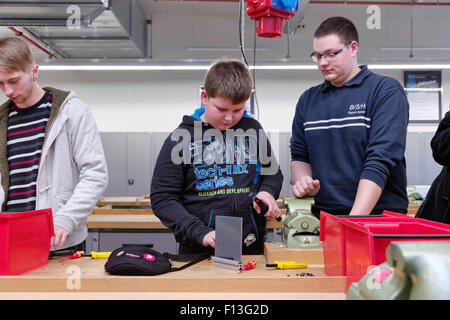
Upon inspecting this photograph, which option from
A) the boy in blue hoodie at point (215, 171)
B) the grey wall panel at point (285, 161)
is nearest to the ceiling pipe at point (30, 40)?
the grey wall panel at point (285, 161)

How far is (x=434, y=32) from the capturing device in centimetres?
737

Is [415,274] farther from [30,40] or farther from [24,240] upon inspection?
[30,40]

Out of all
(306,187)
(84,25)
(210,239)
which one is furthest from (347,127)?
(84,25)

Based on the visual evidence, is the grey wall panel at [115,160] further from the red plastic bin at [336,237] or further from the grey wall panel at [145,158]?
the red plastic bin at [336,237]

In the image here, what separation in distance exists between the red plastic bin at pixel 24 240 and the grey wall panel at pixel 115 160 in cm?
541

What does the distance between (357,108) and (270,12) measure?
52 centimetres

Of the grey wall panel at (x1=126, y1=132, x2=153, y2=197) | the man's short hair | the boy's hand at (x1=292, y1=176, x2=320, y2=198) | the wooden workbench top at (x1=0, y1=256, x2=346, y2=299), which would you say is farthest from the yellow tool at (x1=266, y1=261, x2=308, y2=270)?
the grey wall panel at (x1=126, y1=132, x2=153, y2=197)

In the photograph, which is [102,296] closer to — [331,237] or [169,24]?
[331,237]

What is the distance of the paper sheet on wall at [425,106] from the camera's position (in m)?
7.17

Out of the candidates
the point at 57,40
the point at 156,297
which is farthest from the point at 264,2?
the point at 57,40

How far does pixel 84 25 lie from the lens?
177 inches

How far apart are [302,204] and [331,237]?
17.7 inches

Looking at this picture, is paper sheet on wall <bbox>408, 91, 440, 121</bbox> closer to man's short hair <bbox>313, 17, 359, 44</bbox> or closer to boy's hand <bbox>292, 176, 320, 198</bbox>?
man's short hair <bbox>313, 17, 359, 44</bbox>

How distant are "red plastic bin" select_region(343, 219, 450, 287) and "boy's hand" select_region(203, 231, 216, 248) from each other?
0.46 m
